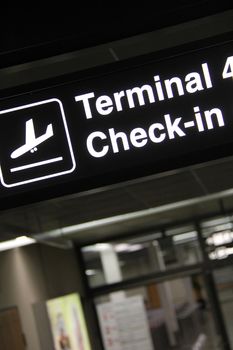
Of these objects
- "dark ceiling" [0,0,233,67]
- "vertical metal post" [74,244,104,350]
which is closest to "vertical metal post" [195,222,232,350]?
"vertical metal post" [74,244,104,350]

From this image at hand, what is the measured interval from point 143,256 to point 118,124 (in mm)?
7698

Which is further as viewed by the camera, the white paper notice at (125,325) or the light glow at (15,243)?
the white paper notice at (125,325)

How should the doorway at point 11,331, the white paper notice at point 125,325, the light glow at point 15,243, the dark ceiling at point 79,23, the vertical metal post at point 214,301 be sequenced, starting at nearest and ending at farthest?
the dark ceiling at point 79,23
the doorway at point 11,331
the light glow at point 15,243
the vertical metal post at point 214,301
the white paper notice at point 125,325

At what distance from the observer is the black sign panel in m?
1.98

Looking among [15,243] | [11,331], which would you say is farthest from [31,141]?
[15,243]

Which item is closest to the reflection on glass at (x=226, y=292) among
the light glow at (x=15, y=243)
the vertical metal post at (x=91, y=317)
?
the vertical metal post at (x=91, y=317)

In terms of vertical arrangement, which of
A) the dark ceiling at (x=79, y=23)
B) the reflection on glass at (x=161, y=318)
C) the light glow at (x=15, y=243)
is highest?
the dark ceiling at (x=79, y=23)

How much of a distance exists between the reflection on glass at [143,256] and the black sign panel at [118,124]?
25.1ft

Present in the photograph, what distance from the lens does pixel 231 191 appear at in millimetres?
8109

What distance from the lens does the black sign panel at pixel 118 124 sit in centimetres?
198

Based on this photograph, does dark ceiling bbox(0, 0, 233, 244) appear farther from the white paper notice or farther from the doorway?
the white paper notice

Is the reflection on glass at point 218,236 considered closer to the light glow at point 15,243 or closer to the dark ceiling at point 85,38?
the light glow at point 15,243

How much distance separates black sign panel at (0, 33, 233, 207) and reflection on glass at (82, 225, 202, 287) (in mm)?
7639

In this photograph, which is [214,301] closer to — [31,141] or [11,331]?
[11,331]
